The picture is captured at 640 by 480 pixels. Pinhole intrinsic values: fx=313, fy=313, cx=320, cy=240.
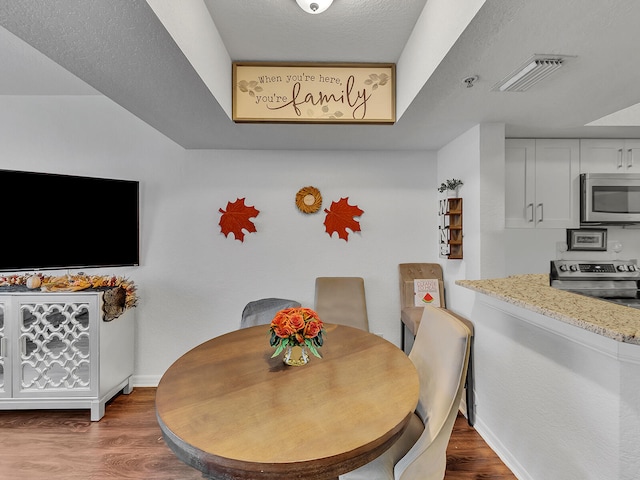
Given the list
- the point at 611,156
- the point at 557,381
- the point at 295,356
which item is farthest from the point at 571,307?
the point at 611,156

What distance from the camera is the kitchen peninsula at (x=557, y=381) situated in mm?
1155

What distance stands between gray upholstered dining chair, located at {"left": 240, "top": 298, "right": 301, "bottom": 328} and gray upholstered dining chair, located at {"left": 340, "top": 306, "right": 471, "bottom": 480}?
4.13 feet

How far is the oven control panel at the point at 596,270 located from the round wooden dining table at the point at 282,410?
110 cm

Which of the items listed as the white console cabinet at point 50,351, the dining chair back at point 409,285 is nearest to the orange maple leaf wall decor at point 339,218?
the dining chair back at point 409,285

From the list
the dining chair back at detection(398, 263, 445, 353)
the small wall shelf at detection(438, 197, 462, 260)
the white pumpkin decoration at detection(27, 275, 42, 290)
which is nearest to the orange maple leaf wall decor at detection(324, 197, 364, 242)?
the dining chair back at detection(398, 263, 445, 353)

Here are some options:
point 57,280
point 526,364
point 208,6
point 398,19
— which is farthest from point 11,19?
point 526,364

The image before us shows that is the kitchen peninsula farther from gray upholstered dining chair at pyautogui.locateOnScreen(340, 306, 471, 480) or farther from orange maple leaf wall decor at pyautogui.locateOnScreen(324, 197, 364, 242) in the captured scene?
orange maple leaf wall decor at pyautogui.locateOnScreen(324, 197, 364, 242)

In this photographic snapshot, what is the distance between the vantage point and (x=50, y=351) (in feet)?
7.70

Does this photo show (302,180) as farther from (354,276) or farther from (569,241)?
(569,241)

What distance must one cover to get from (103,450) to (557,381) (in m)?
2.67

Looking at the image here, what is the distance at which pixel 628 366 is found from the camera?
1.14 metres

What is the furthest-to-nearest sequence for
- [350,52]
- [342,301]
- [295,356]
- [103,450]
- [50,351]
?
[342,301], [50,351], [103,450], [350,52], [295,356]

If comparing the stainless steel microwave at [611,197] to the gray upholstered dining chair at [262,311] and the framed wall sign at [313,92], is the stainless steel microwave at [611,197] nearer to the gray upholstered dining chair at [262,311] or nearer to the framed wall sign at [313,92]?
the framed wall sign at [313,92]

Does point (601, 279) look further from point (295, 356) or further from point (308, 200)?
point (308, 200)
